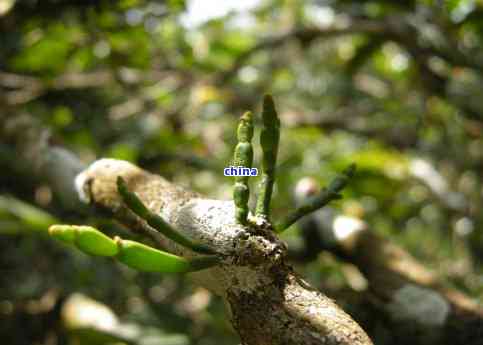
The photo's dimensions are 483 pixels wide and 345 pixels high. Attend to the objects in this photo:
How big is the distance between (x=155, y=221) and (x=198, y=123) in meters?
2.56

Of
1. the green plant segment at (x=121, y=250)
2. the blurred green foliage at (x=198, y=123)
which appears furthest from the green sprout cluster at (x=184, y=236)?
the blurred green foliage at (x=198, y=123)

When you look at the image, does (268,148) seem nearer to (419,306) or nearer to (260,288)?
(260,288)

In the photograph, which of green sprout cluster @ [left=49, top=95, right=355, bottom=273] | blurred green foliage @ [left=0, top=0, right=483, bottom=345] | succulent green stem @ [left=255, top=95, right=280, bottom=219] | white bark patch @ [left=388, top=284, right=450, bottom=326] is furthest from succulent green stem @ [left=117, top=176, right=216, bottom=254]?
blurred green foliage @ [left=0, top=0, right=483, bottom=345]

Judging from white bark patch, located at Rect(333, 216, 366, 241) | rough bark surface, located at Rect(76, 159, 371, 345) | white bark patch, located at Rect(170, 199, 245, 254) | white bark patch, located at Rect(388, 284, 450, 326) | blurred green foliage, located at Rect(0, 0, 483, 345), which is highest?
blurred green foliage, located at Rect(0, 0, 483, 345)

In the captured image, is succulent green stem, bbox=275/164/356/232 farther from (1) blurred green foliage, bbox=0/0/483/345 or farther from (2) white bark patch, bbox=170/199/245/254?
(1) blurred green foliage, bbox=0/0/483/345

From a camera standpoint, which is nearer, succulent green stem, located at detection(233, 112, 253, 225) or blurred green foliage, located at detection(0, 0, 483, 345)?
succulent green stem, located at detection(233, 112, 253, 225)

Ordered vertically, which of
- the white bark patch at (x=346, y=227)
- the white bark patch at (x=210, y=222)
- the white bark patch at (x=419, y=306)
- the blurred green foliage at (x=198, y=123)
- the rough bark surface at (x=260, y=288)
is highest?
the blurred green foliage at (x=198, y=123)

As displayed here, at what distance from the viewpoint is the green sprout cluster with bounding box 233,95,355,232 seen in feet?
2.62

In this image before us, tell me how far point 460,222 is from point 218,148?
1.35 meters

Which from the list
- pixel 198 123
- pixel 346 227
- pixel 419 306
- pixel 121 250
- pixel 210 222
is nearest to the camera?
pixel 121 250

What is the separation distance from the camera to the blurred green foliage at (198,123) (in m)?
2.32

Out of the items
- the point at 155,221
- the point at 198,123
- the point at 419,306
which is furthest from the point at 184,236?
the point at 198,123

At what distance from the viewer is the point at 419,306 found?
1373 millimetres

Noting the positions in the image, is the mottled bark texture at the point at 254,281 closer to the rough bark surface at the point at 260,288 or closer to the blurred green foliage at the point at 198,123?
the rough bark surface at the point at 260,288
